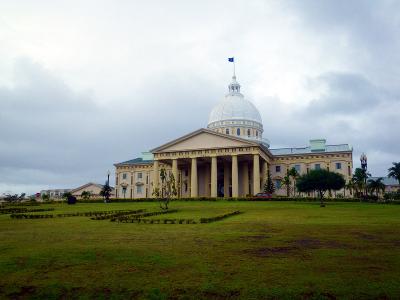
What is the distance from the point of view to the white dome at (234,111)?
9521 cm

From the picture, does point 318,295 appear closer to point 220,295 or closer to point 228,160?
point 220,295

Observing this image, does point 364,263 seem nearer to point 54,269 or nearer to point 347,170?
point 54,269

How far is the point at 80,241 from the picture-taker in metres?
19.7

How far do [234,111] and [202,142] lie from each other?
1971 cm

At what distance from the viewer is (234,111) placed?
9569 centimetres

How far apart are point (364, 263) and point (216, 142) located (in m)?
64.8

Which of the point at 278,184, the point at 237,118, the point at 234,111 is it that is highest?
the point at 234,111

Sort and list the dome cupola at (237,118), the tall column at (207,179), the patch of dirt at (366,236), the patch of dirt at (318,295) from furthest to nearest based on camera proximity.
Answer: the dome cupola at (237,118) → the tall column at (207,179) → the patch of dirt at (366,236) → the patch of dirt at (318,295)

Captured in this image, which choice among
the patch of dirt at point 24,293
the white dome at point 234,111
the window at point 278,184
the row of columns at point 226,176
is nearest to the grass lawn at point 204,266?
the patch of dirt at point 24,293

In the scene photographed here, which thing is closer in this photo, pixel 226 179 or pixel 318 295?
pixel 318 295

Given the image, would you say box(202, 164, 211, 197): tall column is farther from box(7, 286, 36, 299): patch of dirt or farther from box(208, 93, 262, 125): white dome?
box(7, 286, 36, 299): patch of dirt

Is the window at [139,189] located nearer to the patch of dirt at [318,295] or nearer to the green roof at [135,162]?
the green roof at [135,162]

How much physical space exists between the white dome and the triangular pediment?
17155mm

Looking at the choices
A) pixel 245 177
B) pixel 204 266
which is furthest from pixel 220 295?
pixel 245 177
